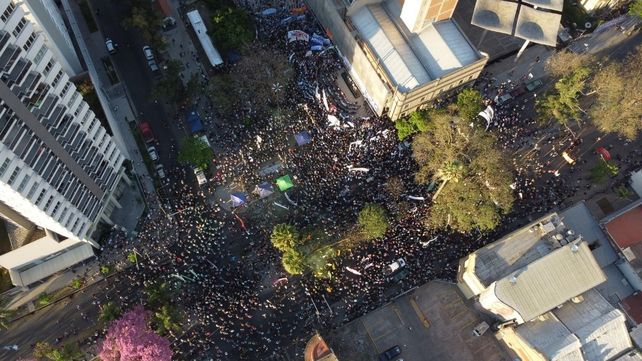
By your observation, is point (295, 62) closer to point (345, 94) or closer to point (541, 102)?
point (345, 94)

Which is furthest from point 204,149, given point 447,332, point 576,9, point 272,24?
point 576,9

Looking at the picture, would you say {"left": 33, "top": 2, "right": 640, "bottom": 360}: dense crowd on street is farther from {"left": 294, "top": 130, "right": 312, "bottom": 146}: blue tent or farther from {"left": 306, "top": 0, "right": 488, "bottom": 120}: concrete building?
{"left": 306, "top": 0, "right": 488, "bottom": 120}: concrete building

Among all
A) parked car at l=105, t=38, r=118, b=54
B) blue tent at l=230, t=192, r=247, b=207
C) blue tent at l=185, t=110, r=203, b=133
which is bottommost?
blue tent at l=230, t=192, r=247, b=207

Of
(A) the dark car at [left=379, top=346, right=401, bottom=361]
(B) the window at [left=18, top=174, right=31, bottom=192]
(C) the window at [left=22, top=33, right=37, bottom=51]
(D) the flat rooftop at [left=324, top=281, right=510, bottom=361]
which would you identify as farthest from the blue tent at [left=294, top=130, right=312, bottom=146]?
(C) the window at [left=22, top=33, right=37, bottom=51]

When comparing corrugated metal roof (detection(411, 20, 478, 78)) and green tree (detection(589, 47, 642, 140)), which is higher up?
corrugated metal roof (detection(411, 20, 478, 78))

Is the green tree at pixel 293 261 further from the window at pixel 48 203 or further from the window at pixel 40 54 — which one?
the window at pixel 40 54

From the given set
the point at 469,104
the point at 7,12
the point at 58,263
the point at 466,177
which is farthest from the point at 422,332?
the point at 7,12

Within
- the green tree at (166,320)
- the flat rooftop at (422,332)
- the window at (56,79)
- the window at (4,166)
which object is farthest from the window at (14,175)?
the flat rooftop at (422,332)
